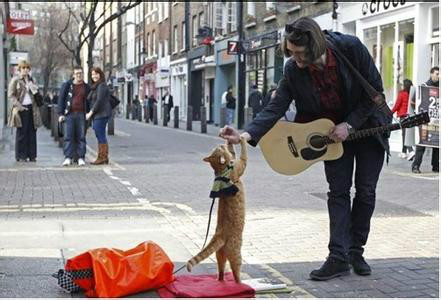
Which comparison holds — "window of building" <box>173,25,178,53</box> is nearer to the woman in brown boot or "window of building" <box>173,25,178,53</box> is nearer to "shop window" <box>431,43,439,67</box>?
"shop window" <box>431,43,439,67</box>

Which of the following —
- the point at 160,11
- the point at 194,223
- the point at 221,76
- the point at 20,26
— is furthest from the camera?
the point at 160,11

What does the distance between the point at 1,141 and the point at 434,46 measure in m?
12.1

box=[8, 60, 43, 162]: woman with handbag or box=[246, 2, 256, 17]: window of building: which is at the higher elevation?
box=[246, 2, 256, 17]: window of building

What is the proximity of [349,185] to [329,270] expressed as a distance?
633 millimetres

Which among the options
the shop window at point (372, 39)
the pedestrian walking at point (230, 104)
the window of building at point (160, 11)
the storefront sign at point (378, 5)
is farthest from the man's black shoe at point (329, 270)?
the window of building at point (160, 11)

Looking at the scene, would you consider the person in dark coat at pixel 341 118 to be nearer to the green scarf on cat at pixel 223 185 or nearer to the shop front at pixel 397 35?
the green scarf on cat at pixel 223 185

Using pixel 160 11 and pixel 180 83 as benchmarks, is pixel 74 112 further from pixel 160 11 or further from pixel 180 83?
pixel 160 11

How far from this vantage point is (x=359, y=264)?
4.86 m

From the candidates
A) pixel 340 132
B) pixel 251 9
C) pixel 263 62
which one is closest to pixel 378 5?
pixel 263 62

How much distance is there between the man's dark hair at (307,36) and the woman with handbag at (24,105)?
9068 mm

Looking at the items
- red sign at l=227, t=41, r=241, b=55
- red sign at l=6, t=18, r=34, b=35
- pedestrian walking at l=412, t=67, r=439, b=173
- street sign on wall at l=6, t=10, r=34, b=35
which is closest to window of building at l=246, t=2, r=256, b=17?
red sign at l=227, t=41, r=241, b=55

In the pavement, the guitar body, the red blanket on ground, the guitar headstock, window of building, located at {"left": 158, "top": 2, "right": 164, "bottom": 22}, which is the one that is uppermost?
window of building, located at {"left": 158, "top": 2, "right": 164, "bottom": 22}

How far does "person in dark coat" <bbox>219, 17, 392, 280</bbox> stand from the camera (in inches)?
181

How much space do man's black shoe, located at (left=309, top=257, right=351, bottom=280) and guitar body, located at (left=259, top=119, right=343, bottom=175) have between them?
26.9 inches
